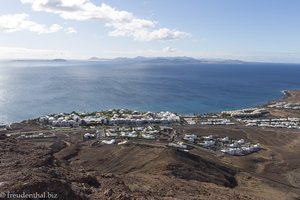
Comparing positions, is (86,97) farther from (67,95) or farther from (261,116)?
(261,116)

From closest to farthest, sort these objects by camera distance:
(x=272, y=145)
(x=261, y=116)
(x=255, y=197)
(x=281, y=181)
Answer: (x=255, y=197) → (x=281, y=181) → (x=272, y=145) → (x=261, y=116)

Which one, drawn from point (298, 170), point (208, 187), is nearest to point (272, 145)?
point (298, 170)

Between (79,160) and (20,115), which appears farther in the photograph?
(20,115)

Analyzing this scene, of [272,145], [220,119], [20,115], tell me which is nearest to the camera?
[272,145]

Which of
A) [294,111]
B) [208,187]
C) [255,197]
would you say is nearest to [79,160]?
[208,187]

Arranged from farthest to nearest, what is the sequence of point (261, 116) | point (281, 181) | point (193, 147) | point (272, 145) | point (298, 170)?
point (261, 116) → point (272, 145) → point (193, 147) → point (298, 170) → point (281, 181)

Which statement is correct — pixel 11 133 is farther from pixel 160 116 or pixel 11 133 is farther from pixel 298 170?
pixel 298 170

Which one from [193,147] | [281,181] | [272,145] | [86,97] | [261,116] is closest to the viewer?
[281,181]

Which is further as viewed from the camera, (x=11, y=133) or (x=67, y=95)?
(x=67, y=95)
